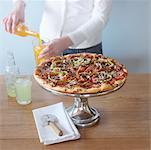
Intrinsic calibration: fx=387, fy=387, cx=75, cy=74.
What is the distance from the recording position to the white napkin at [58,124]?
3.91ft

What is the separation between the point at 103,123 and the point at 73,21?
686 millimetres

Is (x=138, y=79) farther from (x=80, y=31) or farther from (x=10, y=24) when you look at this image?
(x=10, y=24)

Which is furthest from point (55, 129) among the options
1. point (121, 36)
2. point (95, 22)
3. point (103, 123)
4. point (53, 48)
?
point (121, 36)

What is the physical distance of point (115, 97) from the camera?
145 cm

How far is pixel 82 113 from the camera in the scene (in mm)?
1318

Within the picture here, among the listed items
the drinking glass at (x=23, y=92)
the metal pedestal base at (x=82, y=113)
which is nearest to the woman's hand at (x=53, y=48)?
the drinking glass at (x=23, y=92)

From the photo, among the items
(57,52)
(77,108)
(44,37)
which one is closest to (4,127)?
(77,108)

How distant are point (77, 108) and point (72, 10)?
0.64 m

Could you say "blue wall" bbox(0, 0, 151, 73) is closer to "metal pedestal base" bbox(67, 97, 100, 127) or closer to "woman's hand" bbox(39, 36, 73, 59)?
"woman's hand" bbox(39, 36, 73, 59)

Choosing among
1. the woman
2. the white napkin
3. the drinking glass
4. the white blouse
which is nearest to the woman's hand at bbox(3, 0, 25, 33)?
the woman

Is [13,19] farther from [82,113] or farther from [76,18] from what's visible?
[82,113]

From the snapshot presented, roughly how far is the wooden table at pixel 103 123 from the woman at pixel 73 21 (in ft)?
0.91

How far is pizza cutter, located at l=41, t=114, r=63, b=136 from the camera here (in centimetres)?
122

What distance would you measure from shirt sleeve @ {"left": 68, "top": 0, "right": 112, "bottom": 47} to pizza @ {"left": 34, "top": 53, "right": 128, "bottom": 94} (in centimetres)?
17
